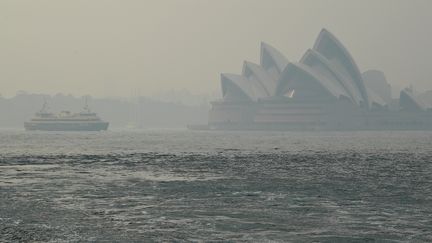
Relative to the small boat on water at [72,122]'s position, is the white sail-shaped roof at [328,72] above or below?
above

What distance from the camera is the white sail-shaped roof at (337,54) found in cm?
18950

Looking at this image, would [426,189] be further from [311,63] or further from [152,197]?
[311,63]

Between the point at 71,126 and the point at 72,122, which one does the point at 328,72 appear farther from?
the point at 71,126

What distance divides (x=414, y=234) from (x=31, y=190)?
1915 centimetres

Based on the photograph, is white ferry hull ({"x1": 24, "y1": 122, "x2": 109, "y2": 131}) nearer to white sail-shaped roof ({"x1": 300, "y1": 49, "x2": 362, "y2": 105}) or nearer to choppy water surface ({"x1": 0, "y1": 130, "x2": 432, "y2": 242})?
white sail-shaped roof ({"x1": 300, "y1": 49, "x2": 362, "y2": 105})

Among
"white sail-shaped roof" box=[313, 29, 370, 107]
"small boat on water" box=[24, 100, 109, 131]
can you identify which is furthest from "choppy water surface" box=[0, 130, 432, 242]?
"white sail-shaped roof" box=[313, 29, 370, 107]

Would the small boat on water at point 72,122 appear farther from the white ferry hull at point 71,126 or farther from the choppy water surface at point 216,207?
the choppy water surface at point 216,207

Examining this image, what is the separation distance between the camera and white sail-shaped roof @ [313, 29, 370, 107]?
190m

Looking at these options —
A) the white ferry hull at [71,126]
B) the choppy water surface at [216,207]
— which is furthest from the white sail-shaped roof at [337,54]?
the choppy water surface at [216,207]

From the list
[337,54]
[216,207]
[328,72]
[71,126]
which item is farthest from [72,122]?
[216,207]

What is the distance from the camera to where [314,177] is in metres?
37.3

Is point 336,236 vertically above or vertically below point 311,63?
below

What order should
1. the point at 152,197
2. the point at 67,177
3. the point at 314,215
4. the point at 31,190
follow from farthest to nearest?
the point at 67,177
the point at 31,190
the point at 152,197
the point at 314,215

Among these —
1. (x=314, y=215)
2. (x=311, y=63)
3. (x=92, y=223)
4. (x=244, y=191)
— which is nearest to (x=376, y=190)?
(x=244, y=191)
